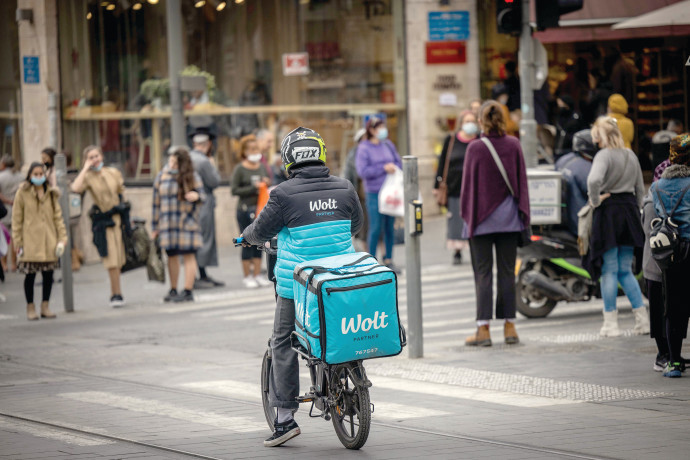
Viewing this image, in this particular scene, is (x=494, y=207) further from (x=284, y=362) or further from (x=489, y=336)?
(x=284, y=362)

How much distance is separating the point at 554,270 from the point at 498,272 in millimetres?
1505

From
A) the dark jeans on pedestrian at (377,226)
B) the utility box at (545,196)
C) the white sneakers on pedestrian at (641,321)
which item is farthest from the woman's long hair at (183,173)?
the white sneakers on pedestrian at (641,321)

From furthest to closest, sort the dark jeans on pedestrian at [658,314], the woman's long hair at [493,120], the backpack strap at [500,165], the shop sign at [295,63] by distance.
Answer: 1. the shop sign at [295,63]
2. the woman's long hair at [493,120]
3. the backpack strap at [500,165]
4. the dark jeans on pedestrian at [658,314]

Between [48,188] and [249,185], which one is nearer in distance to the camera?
[48,188]

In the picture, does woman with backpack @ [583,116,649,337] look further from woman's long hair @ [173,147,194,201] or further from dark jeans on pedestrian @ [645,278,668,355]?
woman's long hair @ [173,147,194,201]

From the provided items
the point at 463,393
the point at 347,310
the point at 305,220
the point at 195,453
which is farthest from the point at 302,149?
the point at 463,393

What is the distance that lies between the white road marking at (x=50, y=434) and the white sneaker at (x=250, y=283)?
767 centimetres

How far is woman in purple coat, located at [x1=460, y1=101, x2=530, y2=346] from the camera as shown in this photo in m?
10.6

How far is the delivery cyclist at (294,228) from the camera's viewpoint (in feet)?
23.6

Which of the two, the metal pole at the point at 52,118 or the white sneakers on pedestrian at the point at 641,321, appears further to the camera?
the metal pole at the point at 52,118

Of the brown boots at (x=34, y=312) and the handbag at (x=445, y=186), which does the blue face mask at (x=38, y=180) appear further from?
the handbag at (x=445, y=186)

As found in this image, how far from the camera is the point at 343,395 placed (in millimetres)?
7082

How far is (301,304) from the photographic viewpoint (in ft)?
23.0

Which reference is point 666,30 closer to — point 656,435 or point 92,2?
point 92,2
